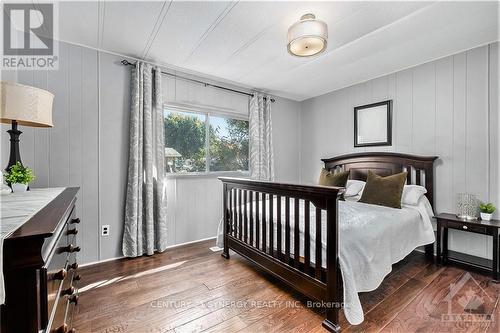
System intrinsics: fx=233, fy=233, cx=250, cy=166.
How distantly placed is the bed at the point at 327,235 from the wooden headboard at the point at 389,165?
0.01m

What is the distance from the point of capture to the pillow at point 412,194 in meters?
2.63

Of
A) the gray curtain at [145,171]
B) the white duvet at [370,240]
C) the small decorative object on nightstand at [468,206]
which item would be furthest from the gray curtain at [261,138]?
the small decorative object on nightstand at [468,206]

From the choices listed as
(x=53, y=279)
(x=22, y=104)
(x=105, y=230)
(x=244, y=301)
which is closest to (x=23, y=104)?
(x=22, y=104)

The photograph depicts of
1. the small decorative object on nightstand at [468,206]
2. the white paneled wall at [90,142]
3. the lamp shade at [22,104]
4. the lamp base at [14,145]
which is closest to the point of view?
the lamp shade at [22,104]

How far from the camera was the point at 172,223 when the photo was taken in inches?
121

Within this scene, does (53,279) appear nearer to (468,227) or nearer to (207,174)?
(207,174)

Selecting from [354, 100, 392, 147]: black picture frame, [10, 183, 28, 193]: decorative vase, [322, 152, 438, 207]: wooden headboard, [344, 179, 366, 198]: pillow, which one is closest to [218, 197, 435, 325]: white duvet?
[322, 152, 438, 207]: wooden headboard

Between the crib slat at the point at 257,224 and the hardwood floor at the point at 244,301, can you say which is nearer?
the hardwood floor at the point at 244,301

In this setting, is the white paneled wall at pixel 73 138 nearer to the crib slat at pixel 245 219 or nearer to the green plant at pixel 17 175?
the green plant at pixel 17 175

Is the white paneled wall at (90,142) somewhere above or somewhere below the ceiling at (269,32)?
below

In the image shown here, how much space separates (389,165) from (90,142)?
3.64m

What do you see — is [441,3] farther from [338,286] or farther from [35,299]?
[35,299]

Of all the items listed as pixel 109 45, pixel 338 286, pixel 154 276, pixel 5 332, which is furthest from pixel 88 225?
pixel 338 286

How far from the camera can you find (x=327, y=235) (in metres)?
1.58
